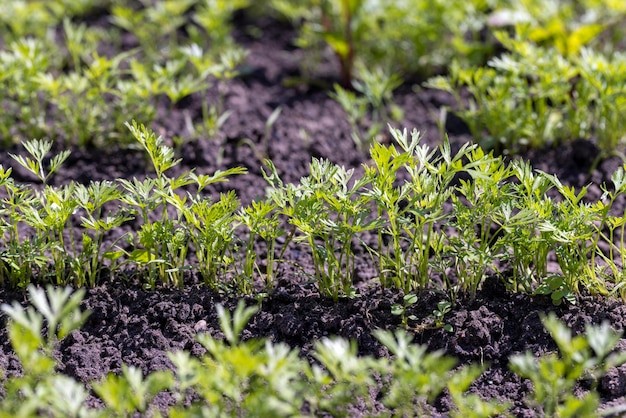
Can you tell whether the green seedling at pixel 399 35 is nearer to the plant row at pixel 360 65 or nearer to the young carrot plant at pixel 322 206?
the plant row at pixel 360 65

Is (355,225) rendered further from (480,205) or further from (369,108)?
(369,108)

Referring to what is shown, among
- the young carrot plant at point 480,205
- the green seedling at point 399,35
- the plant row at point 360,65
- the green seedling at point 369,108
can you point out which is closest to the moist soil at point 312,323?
the young carrot plant at point 480,205

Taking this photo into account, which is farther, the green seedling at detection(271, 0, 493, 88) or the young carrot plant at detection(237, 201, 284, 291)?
the green seedling at detection(271, 0, 493, 88)

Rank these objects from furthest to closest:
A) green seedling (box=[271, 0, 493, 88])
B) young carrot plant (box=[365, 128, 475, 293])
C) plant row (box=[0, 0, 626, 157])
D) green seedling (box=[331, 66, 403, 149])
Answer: green seedling (box=[271, 0, 493, 88])
green seedling (box=[331, 66, 403, 149])
plant row (box=[0, 0, 626, 157])
young carrot plant (box=[365, 128, 475, 293])

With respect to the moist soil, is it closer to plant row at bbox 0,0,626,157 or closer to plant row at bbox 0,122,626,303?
plant row at bbox 0,122,626,303

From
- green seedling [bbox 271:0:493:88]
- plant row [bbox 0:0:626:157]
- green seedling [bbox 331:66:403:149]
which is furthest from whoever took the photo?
green seedling [bbox 271:0:493:88]

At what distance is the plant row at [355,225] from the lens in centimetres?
247

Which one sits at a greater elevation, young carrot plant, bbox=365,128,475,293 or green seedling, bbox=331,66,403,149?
young carrot plant, bbox=365,128,475,293

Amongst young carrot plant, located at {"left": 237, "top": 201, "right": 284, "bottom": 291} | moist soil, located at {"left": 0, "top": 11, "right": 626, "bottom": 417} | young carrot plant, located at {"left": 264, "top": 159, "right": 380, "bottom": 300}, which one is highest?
young carrot plant, located at {"left": 264, "top": 159, "right": 380, "bottom": 300}

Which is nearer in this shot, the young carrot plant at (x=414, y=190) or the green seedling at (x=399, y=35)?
the young carrot plant at (x=414, y=190)

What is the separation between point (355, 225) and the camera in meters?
2.44

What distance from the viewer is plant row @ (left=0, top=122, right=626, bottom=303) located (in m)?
2.47

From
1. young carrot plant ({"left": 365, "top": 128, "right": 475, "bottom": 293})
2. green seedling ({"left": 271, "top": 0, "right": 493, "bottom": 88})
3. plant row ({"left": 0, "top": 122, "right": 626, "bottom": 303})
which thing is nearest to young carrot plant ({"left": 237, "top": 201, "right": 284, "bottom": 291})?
plant row ({"left": 0, "top": 122, "right": 626, "bottom": 303})

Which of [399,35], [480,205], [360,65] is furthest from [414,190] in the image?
[399,35]
